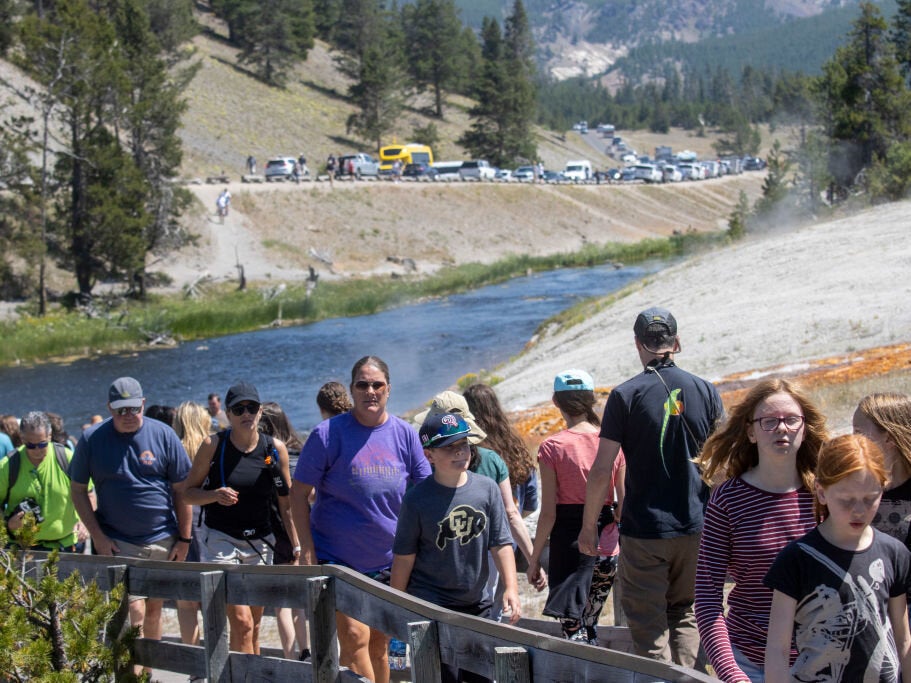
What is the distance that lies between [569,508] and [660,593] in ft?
2.48

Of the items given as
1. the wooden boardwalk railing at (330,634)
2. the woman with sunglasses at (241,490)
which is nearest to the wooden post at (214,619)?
the wooden boardwalk railing at (330,634)

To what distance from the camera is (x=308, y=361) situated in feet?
117

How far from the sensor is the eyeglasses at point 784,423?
446 centimetres

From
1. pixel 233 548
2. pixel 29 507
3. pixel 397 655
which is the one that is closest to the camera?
pixel 397 655

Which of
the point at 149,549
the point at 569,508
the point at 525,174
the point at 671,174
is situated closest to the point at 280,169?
the point at 525,174

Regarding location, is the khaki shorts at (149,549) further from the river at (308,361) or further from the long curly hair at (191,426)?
the river at (308,361)

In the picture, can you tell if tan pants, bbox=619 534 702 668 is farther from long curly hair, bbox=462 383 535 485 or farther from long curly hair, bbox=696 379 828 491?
long curly hair, bbox=462 383 535 485

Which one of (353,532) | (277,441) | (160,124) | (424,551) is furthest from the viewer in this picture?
(160,124)

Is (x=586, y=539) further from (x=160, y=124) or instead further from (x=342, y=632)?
(x=160, y=124)

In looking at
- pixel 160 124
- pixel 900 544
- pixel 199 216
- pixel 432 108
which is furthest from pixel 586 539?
pixel 432 108

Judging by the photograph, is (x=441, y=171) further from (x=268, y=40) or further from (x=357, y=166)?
(x=268, y=40)

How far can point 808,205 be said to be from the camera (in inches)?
2183

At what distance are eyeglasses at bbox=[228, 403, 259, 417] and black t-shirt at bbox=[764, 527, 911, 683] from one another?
3.91m

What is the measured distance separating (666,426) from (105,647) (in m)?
3.24
